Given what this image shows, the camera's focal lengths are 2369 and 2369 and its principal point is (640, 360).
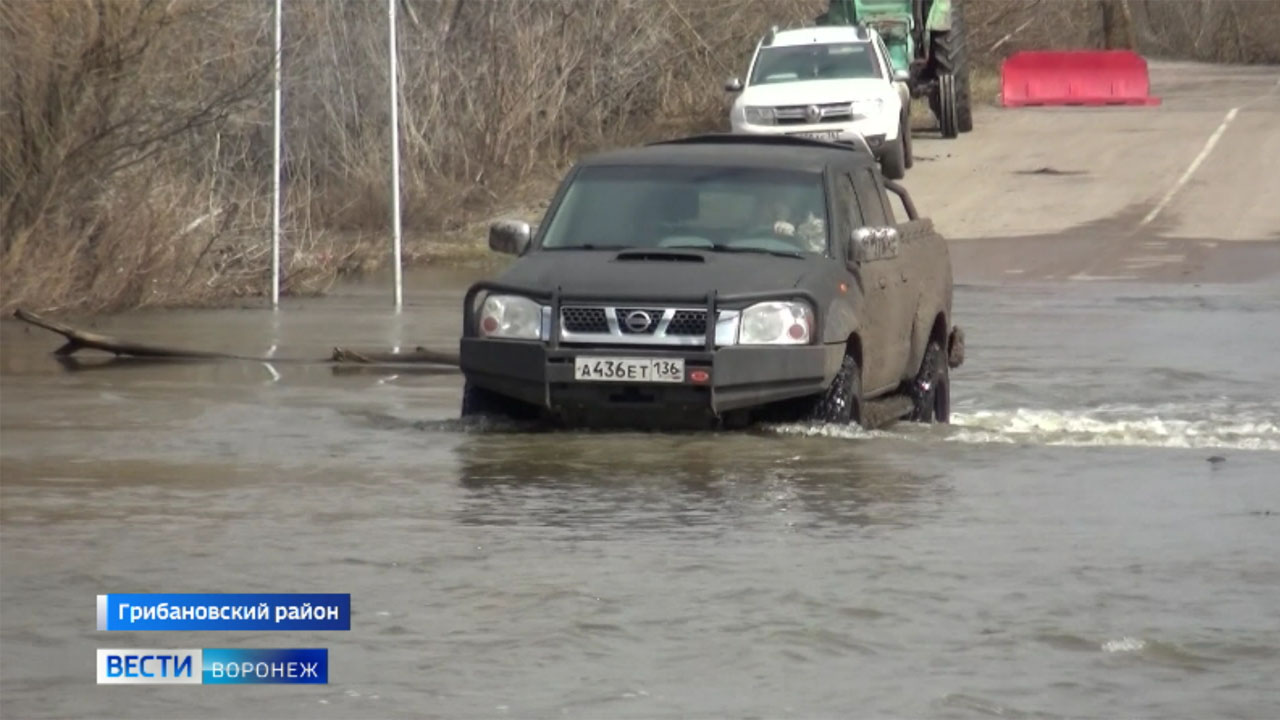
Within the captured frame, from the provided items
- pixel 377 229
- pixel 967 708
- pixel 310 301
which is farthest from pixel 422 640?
pixel 377 229

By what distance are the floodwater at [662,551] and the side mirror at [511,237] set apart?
0.89m

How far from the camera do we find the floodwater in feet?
21.1

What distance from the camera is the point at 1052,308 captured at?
20.0 m

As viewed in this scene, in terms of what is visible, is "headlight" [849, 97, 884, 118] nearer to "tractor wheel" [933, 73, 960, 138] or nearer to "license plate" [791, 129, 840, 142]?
"license plate" [791, 129, 840, 142]

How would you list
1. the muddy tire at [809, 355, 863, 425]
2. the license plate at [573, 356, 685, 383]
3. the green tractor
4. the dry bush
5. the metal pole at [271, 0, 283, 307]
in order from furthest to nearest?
the green tractor, the metal pole at [271, 0, 283, 307], the dry bush, the muddy tire at [809, 355, 863, 425], the license plate at [573, 356, 685, 383]

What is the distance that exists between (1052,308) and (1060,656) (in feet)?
44.4

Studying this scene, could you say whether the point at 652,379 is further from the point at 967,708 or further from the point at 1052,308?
the point at 1052,308

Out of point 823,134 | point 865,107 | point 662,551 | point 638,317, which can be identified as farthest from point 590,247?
point 865,107

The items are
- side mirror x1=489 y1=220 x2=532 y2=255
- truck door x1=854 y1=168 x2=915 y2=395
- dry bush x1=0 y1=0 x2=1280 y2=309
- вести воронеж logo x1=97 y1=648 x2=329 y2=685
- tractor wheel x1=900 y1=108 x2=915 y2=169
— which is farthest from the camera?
tractor wheel x1=900 y1=108 x2=915 y2=169

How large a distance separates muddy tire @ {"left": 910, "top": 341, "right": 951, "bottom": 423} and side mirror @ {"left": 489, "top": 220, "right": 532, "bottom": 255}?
7.75 ft

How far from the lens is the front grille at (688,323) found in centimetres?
1057

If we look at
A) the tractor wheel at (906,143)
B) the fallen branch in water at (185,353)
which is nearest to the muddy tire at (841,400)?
the fallen branch in water at (185,353)

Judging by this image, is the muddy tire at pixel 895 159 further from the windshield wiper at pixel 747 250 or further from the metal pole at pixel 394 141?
the windshield wiper at pixel 747 250

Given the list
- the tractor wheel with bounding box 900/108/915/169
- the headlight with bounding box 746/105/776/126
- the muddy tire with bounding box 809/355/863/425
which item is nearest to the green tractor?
the tractor wheel with bounding box 900/108/915/169
